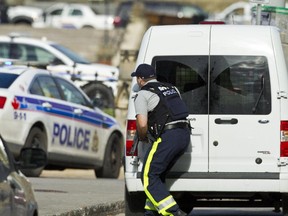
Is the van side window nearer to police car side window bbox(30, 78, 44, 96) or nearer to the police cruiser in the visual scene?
the police cruiser

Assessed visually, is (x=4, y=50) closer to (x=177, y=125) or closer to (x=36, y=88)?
(x=36, y=88)

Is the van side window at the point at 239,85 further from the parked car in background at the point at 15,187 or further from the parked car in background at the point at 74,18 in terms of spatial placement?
the parked car in background at the point at 74,18

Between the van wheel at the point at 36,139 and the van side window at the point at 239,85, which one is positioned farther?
the van wheel at the point at 36,139

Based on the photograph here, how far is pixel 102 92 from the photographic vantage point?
88.1 ft

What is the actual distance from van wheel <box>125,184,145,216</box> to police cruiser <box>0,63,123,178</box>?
171 inches

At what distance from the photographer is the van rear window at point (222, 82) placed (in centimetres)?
1229

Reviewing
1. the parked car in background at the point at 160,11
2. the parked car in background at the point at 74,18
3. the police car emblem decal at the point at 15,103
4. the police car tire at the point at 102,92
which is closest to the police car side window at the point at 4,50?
the police car tire at the point at 102,92

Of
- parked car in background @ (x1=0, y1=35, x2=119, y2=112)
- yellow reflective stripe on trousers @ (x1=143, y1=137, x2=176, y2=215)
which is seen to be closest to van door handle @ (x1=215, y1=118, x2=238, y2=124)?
yellow reflective stripe on trousers @ (x1=143, y1=137, x2=176, y2=215)

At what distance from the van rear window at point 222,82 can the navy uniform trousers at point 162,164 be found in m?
0.41

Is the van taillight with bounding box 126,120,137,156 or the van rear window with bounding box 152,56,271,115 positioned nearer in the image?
the van rear window with bounding box 152,56,271,115

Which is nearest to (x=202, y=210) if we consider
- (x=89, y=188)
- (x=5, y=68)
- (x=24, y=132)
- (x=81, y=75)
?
(x=89, y=188)

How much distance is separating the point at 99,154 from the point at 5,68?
7.60ft

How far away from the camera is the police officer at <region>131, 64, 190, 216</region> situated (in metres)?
12.0

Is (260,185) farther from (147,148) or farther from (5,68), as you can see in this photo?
(5,68)
